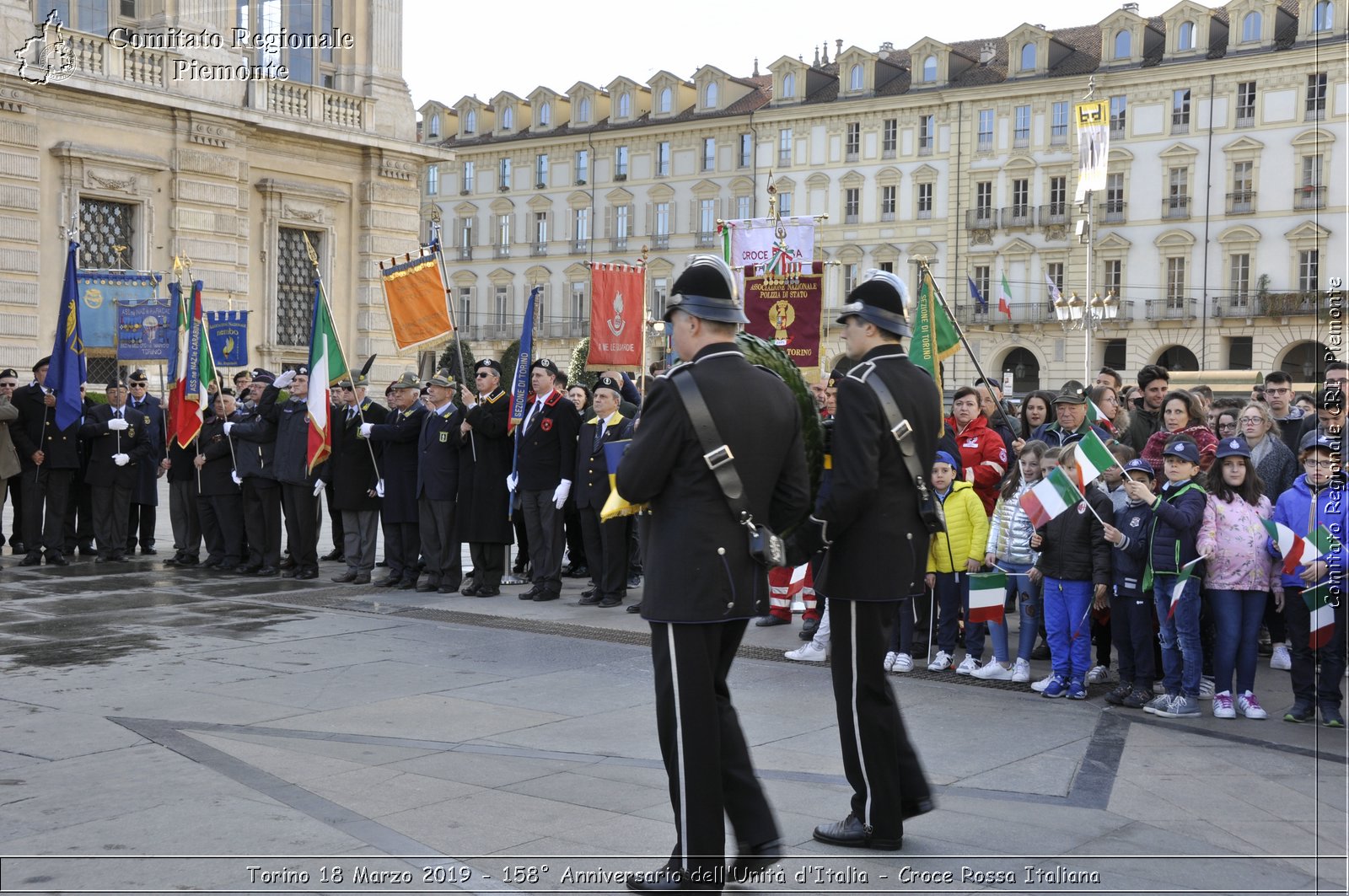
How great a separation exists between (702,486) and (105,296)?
20.1 meters

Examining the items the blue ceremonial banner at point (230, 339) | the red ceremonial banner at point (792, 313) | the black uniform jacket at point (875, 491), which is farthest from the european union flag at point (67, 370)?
the black uniform jacket at point (875, 491)

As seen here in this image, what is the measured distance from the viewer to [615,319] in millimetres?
14508

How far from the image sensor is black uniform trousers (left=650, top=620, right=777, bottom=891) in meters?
4.89

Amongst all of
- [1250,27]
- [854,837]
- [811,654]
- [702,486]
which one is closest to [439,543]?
[811,654]

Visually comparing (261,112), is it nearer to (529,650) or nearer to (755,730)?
(529,650)

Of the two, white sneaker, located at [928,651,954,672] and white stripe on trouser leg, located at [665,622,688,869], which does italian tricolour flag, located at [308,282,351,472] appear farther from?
white stripe on trouser leg, located at [665,622,688,869]

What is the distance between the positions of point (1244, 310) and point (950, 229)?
1386 centimetres

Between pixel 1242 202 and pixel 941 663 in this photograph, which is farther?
pixel 1242 202

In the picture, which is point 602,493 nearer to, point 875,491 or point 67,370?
point 67,370

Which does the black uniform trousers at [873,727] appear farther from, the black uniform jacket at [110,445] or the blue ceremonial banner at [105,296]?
the blue ceremonial banner at [105,296]

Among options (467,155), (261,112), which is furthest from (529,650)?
(467,155)

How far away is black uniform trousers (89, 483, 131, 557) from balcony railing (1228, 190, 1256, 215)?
55.4 metres

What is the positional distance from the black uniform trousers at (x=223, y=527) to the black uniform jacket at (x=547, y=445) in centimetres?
378

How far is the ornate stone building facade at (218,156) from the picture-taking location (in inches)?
998
